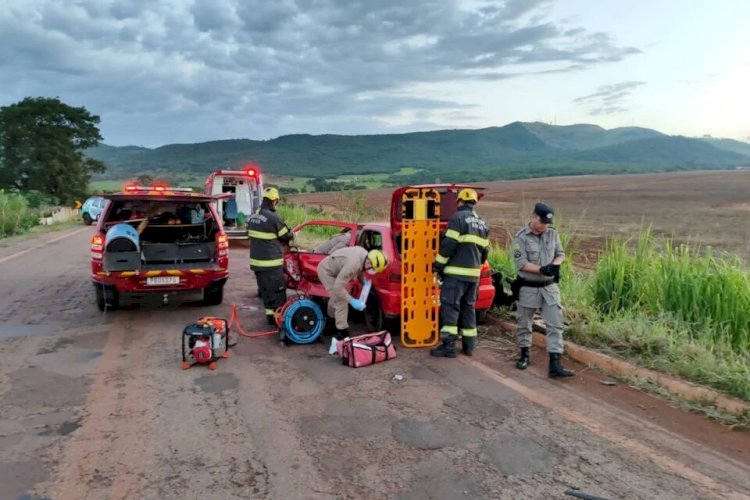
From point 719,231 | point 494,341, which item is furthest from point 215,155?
point 494,341

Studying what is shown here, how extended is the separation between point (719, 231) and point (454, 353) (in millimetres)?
19373

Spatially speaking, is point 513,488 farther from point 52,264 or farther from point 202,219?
point 52,264

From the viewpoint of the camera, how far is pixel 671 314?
6613 millimetres

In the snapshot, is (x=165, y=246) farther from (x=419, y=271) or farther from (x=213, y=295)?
→ (x=419, y=271)

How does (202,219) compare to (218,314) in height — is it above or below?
above

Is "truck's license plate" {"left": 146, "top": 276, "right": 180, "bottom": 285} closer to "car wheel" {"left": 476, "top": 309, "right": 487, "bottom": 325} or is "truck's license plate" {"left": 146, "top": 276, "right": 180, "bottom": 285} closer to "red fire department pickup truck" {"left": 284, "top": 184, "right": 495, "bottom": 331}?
"red fire department pickup truck" {"left": 284, "top": 184, "right": 495, "bottom": 331}

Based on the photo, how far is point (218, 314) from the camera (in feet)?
28.1

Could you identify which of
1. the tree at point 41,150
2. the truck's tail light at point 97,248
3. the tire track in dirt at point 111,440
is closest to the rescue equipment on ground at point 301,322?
the tire track in dirt at point 111,440

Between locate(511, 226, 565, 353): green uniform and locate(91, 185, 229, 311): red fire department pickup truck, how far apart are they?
4398mm

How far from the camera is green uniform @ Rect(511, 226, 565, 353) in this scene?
6012 millimetres

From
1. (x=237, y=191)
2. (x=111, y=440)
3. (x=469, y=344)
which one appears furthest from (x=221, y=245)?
(x=237, y=191)

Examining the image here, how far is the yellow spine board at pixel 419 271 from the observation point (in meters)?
6.91

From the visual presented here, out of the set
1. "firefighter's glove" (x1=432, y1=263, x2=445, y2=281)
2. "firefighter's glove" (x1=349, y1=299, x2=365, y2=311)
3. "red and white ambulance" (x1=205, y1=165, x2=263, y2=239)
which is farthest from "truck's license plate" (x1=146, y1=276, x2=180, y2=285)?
"red and white ambulance" (x1=205, y1=165, x2=263, y2=239)

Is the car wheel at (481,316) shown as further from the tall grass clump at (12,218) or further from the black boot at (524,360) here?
the tall grass clump at (12,218)
